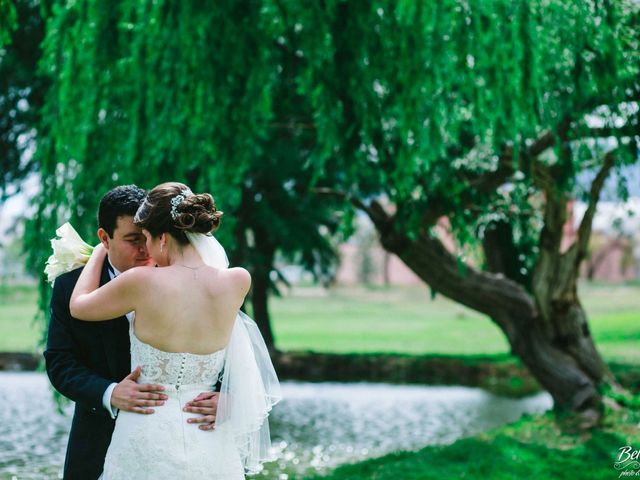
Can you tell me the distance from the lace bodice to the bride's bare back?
0.8 inches

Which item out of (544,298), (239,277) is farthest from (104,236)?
(544,298)

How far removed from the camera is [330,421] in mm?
11703

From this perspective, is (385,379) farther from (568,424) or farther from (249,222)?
(568,424)

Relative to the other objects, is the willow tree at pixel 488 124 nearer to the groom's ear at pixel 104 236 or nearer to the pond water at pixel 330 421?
the pond water at pixel 330 421

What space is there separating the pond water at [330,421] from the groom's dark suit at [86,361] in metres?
4.58

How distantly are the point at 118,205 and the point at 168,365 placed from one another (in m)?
0.61

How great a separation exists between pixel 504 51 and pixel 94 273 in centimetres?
403

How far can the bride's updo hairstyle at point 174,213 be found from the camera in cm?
299

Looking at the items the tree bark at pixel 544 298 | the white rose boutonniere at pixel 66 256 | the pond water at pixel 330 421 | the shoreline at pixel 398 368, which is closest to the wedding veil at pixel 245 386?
the white rose boutonniere at pixel 66 256

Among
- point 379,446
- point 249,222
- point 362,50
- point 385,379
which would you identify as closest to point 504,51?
point 362,50

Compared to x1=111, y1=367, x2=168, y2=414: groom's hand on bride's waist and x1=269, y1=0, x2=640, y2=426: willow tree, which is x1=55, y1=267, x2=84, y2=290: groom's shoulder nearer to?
x1=111, y1=367, x2=168, y2=414: groom's hand on bride's waist

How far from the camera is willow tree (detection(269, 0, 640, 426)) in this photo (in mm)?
6488

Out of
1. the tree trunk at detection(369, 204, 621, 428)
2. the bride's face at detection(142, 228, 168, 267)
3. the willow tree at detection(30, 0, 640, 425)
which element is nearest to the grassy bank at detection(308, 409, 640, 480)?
the tree trunk at detection(369, 204, 621, 428)

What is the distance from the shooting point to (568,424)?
8.39 m
